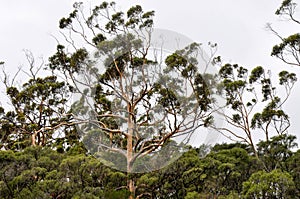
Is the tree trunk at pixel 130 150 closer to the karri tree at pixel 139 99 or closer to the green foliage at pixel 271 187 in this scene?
the karri tree at pixel 139 99

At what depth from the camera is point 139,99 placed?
21.4 feet

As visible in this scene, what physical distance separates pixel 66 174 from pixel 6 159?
1.08 metres

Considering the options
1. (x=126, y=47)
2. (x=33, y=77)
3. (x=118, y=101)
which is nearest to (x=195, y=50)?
(x=126, y=47)

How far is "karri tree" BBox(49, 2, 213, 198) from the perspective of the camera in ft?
18.2

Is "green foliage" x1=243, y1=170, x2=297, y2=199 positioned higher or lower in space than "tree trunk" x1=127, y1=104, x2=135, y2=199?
lower

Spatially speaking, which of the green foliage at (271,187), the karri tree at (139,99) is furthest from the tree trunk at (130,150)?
the green foliage at (271,187)

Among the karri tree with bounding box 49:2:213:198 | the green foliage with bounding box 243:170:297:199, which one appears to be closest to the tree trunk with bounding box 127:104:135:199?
the karri tree with bounding box 49:2:213:198

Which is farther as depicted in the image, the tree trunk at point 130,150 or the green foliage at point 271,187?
the green foliage at point 271,187

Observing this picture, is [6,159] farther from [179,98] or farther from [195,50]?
[195,50]

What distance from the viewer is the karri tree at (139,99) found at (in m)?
5.55

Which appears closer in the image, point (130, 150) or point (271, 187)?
point (271, 187)

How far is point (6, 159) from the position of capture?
684cm

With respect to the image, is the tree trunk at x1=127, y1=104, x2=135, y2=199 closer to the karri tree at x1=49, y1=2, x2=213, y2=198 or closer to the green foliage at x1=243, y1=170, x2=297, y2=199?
the karri tree at x1=49, y1=2, x2=213, y2=198

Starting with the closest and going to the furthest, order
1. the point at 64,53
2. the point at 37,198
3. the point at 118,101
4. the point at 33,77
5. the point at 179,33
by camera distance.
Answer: the point at 179,33 → the point at 37,198 → the point at 118,101 → the point at 64,53 → the point at 33,77
